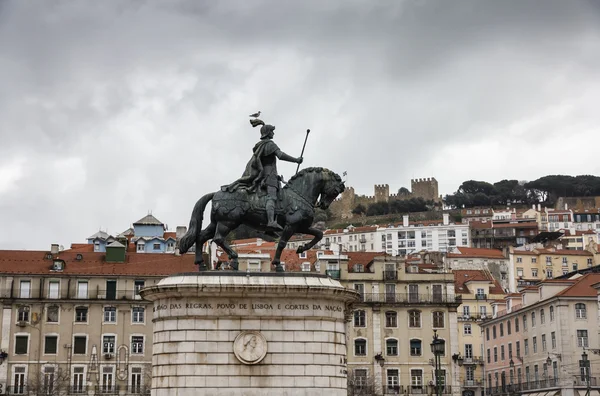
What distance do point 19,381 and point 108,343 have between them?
20.6 feet

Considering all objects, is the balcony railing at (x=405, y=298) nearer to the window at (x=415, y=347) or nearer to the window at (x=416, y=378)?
the window at (x=415, y=347)

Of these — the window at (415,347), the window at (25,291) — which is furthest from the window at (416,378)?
the window at (25,291)

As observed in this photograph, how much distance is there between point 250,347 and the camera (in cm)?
2494

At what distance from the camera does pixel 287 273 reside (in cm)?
2600

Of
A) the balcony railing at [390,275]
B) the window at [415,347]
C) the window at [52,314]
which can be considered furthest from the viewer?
the balcony railing at [390,275]

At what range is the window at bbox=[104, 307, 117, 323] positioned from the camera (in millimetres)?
67438

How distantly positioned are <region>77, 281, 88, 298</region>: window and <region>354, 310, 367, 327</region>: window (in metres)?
19.0

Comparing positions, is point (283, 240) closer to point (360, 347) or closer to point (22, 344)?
point (360, 347)

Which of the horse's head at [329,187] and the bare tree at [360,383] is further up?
the horse's head at [329,187]

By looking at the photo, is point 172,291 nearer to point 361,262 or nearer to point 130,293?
point 130,293

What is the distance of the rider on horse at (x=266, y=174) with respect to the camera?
1057 inches

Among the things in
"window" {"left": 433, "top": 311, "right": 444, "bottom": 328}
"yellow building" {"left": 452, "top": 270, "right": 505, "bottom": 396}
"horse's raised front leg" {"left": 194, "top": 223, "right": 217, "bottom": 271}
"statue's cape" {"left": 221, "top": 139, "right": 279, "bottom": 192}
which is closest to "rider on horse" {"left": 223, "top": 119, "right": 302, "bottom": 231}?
"statue's cape" {"left": 221, "top": 139, "right": 279, "bottom": 192}

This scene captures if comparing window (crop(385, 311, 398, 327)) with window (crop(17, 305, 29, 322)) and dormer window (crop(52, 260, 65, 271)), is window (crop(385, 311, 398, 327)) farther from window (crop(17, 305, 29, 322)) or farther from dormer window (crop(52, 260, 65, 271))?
window (crop(17, 305, 29, 322))

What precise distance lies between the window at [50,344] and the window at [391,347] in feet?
75.2
